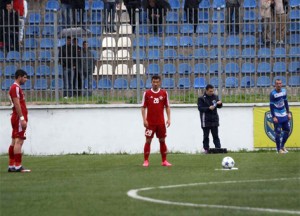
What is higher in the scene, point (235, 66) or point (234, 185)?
point (235, 66)

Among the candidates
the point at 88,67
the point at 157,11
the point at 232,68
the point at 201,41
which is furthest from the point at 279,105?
the point at 88,67

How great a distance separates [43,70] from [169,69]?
3673mm

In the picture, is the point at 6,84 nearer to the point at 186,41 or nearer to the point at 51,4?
the point at 186,41

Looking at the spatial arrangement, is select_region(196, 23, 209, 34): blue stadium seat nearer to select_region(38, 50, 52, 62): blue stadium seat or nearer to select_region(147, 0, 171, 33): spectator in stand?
select_region(147, 0, 171, 33): spectator in stand

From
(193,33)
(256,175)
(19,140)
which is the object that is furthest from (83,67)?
(256,175)

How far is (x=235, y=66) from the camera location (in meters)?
27.3

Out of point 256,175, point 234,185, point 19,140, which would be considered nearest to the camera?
point 234,185

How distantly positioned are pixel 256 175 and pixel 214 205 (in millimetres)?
5337

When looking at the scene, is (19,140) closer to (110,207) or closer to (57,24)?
(110,207)

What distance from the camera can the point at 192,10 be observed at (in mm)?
27250

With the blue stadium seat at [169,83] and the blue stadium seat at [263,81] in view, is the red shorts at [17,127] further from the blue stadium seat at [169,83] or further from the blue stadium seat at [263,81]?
the blue stadium seat at [263,81]

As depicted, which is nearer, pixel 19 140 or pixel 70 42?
pixel 19 140

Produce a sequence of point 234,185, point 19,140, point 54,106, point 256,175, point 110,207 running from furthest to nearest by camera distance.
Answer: point 54,106 < point 19,140 < point 256,175 < point 234,185 < point 110,207

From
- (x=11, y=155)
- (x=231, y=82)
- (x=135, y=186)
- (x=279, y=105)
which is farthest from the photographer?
(x=231, y=82)
